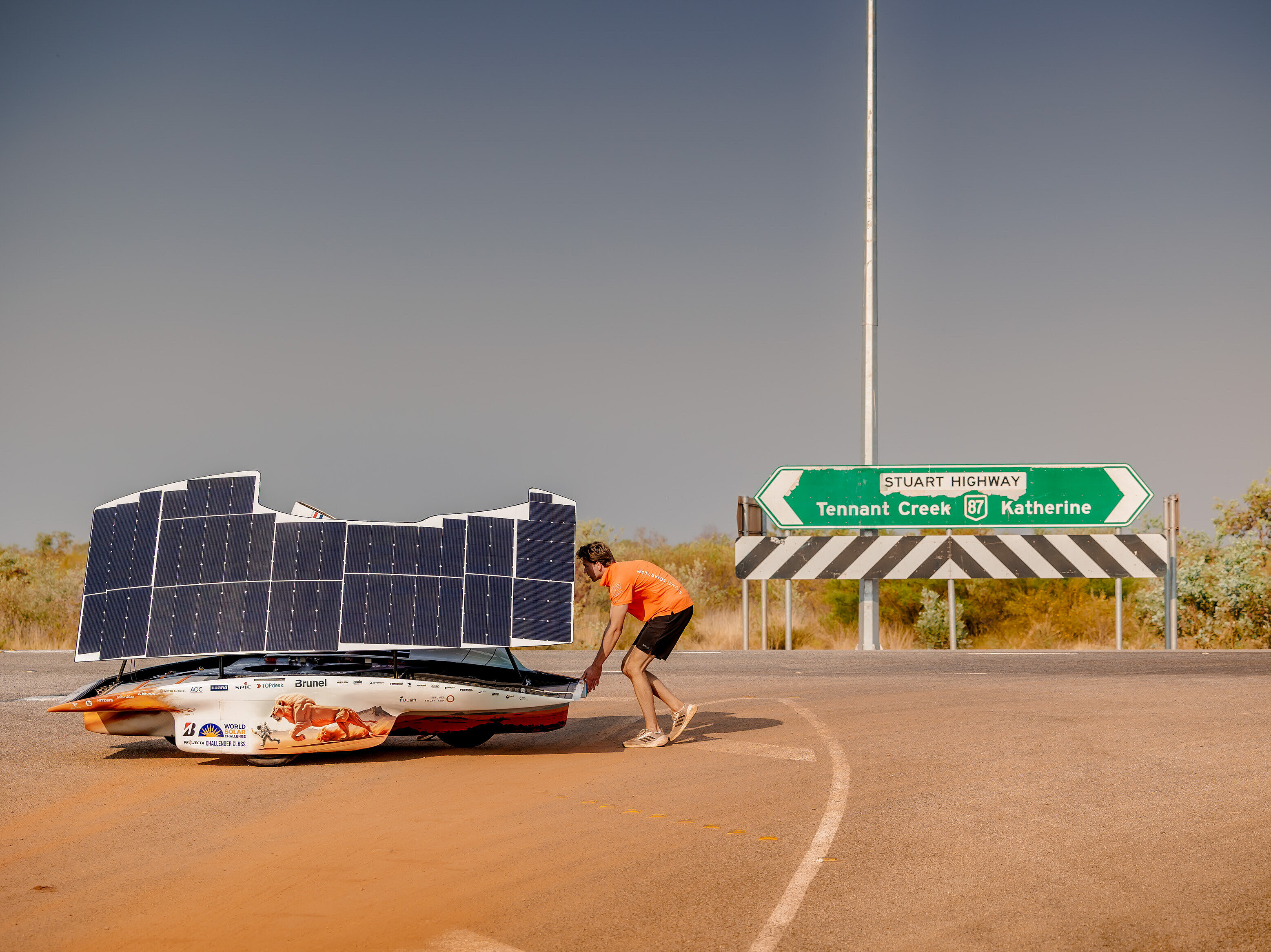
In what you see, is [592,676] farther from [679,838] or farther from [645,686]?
[679,838]

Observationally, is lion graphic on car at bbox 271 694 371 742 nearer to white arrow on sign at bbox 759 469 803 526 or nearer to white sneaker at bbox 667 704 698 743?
white sneaker at bbox 667 704 698 743

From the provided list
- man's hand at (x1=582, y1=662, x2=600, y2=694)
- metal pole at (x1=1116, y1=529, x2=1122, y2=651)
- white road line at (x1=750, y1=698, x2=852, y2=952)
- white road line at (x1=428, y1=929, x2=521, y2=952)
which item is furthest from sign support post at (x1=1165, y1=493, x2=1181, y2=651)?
white road line at (x1=428, y1=929, x2=521, y2=952)

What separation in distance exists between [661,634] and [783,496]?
13.0m

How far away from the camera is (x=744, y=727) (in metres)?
10.9

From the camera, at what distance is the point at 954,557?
2167 centimetres

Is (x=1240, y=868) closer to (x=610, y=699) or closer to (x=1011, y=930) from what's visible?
(x=1011, y=930)

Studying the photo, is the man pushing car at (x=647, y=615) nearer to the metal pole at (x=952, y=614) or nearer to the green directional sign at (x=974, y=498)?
the metal pole at (x=952, y=614)

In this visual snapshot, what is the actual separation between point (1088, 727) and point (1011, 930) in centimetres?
618

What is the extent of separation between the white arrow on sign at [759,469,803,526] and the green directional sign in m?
0.02

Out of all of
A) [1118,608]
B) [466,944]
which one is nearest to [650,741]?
[466,944]

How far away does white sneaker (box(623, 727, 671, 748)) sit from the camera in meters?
9.91

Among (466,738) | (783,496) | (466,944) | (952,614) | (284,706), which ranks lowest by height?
(466,944)

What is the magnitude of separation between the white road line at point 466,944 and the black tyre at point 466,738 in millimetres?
5291

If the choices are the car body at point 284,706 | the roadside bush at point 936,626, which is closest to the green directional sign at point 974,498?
the roadside bush at point 936,626
